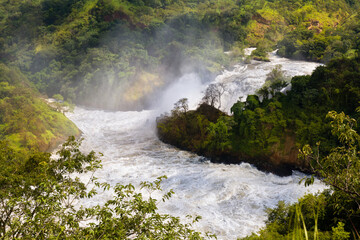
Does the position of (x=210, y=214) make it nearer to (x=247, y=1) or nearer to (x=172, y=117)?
(x=172, y=117)

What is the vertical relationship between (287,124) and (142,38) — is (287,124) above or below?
below

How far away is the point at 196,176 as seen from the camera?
21.9 meters

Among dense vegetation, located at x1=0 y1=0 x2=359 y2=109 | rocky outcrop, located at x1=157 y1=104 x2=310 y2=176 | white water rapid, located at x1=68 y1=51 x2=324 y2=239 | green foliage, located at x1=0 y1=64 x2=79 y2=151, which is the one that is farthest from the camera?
dense vegetation, located at x1=0 y1=0 x2=359 y2=109

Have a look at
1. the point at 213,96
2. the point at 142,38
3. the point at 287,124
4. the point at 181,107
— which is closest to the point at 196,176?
the point at 287,124

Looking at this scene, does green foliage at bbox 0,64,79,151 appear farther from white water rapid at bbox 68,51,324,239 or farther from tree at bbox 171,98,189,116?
tree at bbox 171,98,189,116

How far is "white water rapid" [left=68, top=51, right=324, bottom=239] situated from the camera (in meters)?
16.4

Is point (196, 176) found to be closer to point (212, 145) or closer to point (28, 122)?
point (212, 145)

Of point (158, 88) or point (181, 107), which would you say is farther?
point (158, 88)

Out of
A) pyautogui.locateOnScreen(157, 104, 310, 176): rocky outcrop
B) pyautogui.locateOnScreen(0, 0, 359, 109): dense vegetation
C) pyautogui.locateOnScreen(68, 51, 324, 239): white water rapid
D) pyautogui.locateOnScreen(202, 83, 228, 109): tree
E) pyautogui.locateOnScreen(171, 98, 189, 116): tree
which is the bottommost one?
pyautogui.locateOnScreen(68, 51, 324, 239): white water rapid

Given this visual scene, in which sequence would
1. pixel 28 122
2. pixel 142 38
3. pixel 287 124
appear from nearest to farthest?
pixel 287 124 < pixel 28 122 < pixel 142 38

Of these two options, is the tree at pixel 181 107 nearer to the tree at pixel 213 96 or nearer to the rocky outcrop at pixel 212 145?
the rocky outcrop at pixel 212 145

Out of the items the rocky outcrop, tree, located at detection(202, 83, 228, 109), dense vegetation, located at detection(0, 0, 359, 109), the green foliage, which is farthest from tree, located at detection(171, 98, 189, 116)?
dense vegetation, located at detection(0, 0, 359, 109)

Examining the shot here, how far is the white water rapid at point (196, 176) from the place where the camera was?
53.7 ft

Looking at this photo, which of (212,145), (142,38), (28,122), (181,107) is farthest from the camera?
(142,38)
